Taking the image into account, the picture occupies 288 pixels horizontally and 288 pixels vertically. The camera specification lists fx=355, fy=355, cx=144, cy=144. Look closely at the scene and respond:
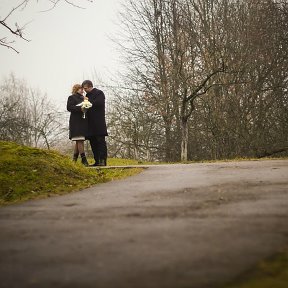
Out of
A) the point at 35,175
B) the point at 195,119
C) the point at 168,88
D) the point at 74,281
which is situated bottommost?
the point at 74,281

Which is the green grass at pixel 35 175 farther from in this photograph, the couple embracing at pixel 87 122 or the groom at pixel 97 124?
the groom at pixel 97 124

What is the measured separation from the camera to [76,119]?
329 inches

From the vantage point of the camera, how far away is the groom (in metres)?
8.41

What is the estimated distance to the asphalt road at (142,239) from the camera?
132 centimetres

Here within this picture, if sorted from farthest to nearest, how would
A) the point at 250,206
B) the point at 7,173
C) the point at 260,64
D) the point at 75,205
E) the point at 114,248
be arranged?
the point at 260,64
the point at 7,173
the point at 75,205
the point at 250,206
the point at 114,248

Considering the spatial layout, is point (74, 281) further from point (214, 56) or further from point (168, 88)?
point (168, 88)

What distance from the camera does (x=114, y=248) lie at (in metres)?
1.65

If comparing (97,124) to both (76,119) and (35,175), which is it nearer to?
(76,119)

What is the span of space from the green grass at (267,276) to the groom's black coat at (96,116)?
282 inches

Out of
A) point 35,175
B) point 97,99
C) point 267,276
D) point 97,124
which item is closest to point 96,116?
point 97,124

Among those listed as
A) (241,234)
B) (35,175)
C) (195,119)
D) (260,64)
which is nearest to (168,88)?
(195,119)

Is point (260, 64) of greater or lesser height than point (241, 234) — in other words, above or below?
above

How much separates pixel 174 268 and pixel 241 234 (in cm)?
58

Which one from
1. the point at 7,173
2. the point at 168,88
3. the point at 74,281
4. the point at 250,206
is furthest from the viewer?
the point at 168,88
